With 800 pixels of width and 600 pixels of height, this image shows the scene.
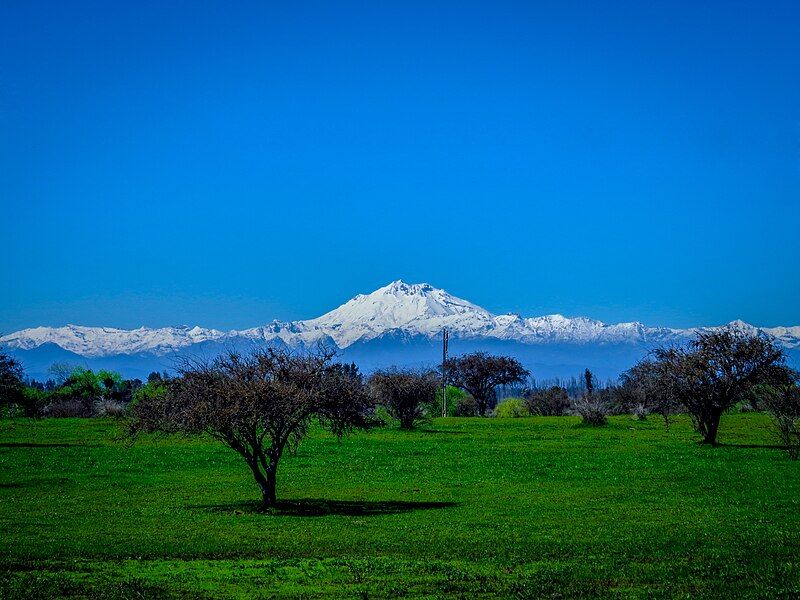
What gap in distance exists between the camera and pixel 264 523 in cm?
2947

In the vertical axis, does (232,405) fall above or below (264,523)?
above

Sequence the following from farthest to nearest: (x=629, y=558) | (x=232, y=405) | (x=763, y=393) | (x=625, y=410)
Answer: (x=625, y=410) < (x=763, y=393) < (x=232, y=405) < (x=629, y=558)

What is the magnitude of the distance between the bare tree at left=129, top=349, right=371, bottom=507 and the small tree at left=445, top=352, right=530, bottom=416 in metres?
101

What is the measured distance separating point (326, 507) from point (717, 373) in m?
36.1

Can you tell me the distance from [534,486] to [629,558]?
57.3ft

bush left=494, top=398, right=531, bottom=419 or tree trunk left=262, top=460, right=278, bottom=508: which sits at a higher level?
bush left=494, top=398, right=531, bottom=419

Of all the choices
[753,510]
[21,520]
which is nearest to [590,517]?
[753,510]

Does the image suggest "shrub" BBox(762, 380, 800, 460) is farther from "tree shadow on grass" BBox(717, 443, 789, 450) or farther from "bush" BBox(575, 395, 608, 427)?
"bush" BBox(575, 395, 608, 427)

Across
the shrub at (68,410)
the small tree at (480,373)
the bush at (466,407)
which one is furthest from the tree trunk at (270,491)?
the small tree at (480,373)

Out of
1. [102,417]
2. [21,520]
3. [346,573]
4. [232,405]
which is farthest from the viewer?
[102,417]

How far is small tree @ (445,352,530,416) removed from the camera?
135 meters

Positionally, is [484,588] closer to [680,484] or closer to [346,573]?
[346,573]

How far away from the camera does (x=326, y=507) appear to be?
1325 inches

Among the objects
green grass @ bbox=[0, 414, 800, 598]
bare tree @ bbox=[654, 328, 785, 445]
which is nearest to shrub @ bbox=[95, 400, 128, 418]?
green grass @ bbox=[0, 414, 800, 598]
